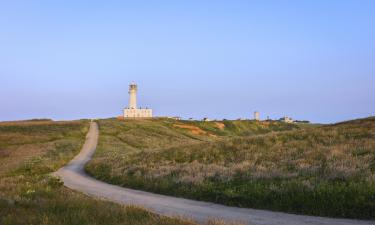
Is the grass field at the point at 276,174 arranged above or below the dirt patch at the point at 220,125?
below

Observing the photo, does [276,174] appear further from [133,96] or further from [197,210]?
[133,96]

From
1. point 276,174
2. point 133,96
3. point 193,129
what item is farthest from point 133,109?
point 276,174

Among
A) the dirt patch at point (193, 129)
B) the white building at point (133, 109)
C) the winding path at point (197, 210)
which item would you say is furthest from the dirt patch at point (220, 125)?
the winding path at point (197, 210)

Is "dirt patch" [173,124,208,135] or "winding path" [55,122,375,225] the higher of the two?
"dirt patch" [173,124,208,135]

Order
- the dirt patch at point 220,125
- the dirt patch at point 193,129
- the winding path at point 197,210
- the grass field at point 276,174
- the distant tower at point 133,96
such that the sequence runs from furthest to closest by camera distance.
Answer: the distant tower at point 133,96, the dirt patch at point 220,125, the dirt patch at point 193,129, the grass field at point 276,174, the winding path at point 197,210

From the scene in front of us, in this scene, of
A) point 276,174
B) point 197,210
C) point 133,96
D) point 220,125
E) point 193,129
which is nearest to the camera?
point 197,210

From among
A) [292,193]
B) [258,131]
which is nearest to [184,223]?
[292,193]

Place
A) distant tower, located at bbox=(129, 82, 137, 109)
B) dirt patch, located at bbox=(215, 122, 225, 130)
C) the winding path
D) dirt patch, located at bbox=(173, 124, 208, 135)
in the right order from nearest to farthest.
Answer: the winding path < dirt patch, located at bbox=(173, 124, 208, 135) < dirt patch, located at bbox=(215, 122, 225, 130) < distant tower, located at bbox=(129, 82, 137, 109)

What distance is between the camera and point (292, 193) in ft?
55.1

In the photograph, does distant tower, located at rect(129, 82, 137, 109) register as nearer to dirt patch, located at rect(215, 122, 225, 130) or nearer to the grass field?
dirt patch, located at rect(215, 122, 225, 130)

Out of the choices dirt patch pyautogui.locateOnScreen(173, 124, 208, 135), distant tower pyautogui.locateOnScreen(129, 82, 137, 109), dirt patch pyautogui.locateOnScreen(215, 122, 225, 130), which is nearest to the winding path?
dirt patch pyautogui.locateOnScreen(173, 124, 208, 135)

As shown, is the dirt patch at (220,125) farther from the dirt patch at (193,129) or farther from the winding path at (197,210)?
the winding path at (197,210)

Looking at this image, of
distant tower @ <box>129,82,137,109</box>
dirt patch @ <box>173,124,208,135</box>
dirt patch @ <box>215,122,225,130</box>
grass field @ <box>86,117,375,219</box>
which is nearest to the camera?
grass field @ <box>86,117,375,219</box>

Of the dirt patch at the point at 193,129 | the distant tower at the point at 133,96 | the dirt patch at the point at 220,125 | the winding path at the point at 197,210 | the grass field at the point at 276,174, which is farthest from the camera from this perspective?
the distant tower at the point at 133,96
